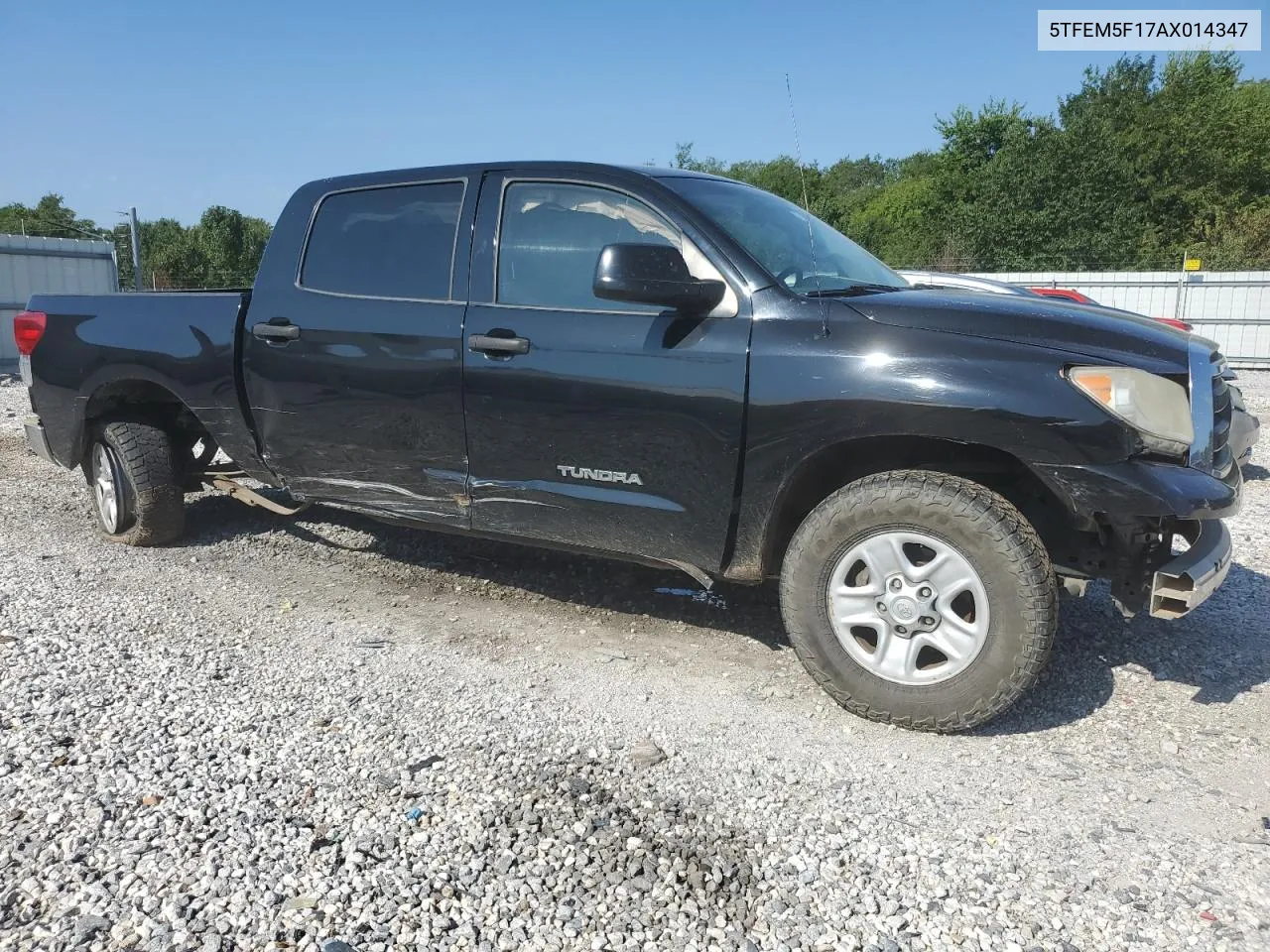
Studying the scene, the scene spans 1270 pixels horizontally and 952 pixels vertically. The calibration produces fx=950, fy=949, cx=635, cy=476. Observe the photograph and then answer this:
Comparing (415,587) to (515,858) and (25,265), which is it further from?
(25,265)

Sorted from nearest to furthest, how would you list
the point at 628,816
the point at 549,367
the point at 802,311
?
1. the point at 628,816
2. the point at 802,311
3. the point at 549,367

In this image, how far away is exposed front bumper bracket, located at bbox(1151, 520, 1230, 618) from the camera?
2910 mm

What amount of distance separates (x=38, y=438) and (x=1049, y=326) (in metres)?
5.38

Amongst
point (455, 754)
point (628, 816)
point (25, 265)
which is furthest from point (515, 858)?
point (25, 265)

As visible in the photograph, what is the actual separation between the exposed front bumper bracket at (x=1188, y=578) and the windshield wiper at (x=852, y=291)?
1.35 meters

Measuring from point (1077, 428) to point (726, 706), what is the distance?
1520mm

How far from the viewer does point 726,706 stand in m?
3.45

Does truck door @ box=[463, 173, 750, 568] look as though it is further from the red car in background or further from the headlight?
the red car in background

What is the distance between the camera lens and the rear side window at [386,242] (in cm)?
404

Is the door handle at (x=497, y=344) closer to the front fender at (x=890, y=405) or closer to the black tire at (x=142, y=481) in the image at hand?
the front fender at (x=890, y=405)

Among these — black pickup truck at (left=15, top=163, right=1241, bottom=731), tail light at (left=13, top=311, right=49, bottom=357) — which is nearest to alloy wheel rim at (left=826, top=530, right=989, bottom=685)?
black pickup truck at (left=15, top=163, right=1241, bottom=731)

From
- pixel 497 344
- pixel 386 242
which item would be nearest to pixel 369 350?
pixel 386 242

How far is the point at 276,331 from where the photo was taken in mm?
4336

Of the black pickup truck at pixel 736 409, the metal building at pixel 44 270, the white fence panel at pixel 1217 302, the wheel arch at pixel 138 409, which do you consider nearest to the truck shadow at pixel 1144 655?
the black pickup truck at pixel 736 409
